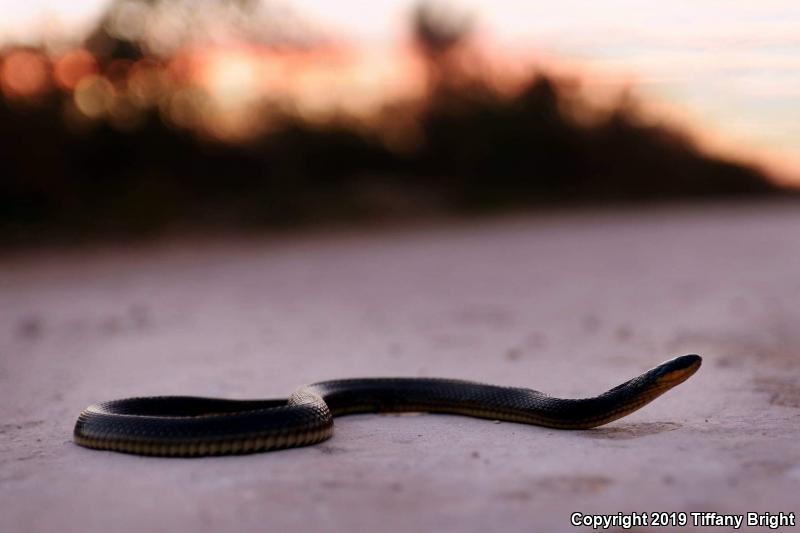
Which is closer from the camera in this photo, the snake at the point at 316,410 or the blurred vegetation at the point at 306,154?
the snake at the point at 316,410

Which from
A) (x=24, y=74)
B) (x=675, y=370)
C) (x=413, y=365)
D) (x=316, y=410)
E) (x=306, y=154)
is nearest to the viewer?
(x=316, y=410)

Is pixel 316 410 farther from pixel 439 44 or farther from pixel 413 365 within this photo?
pixel 439 44

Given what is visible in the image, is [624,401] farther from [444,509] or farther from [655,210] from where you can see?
[655,210]

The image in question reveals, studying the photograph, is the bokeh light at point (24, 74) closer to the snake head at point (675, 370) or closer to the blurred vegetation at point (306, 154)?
the blurred vegetation at point (306, 154)

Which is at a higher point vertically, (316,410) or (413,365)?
(316,410)

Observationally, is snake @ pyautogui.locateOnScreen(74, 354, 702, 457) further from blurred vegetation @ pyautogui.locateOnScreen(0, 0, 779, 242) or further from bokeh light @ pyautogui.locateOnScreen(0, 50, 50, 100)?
bokeh light @ pyautogui.locateOnScreen(0, 50, 50, 100)

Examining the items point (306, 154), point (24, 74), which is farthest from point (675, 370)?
point (306, 154)

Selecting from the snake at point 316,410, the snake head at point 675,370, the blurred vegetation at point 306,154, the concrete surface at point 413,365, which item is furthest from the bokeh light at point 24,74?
the snake head at point 675,370

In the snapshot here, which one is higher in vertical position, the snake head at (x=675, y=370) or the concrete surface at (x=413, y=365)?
the snake head at (x=675, y=370)

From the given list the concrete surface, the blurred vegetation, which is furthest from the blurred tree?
the concrete surface
